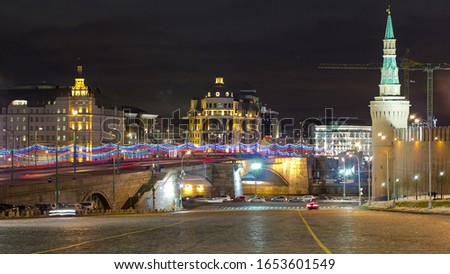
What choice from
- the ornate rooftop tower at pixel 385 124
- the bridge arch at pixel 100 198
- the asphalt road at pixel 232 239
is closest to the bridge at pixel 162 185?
the bridge arch at pixel 100 198

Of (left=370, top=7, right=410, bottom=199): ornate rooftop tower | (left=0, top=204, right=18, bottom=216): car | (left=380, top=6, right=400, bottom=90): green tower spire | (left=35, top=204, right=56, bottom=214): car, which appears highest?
(left=380, top=6, right=400, bottom=90): green tower spire

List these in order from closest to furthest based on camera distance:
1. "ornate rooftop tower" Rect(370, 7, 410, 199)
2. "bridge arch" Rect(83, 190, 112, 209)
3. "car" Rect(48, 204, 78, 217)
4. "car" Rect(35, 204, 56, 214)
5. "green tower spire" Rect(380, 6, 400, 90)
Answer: "car" Rect(48, 204, 78, 217), "car" Rect(35, 204, 56, 214), "bridge arch" Rect(83, 190, 112, 209), "ornate rooftop tower" Rect(370, 7, 410, 199), "green tower spire" Rect(380, 6, 400, 90)

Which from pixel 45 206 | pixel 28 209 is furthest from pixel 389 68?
pixel 28 209

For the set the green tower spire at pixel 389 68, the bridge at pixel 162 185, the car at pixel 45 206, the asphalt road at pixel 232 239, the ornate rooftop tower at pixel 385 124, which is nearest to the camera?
the asphalt road at pixel 232 239

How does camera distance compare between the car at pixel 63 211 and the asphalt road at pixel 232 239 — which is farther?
the car at pixel 63 211

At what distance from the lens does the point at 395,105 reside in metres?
131

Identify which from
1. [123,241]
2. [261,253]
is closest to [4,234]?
[123,241]

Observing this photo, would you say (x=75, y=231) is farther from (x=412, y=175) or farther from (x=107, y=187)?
(x=412, y=175)

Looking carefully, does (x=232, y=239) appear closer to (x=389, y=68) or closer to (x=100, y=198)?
(x=100, y=198)

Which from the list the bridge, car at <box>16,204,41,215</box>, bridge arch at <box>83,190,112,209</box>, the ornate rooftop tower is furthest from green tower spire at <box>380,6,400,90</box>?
car at <box>16,204,41,215</box>

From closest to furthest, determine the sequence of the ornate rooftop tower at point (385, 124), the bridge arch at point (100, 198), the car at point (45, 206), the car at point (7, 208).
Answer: the car at point (7, 208) < the car at point (45, 206) < the bridge arch at point (100, 198) < the ornate rooftop tower at point (385, 124)

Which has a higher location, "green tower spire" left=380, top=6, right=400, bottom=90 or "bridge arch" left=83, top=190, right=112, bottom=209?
"green tower spire" left=380, top=6, right=400, bottom=90

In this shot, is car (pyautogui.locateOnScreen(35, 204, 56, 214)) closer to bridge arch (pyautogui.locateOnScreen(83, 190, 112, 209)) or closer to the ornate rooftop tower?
bridge arch (pyautogui.locateOnScreen(83, 190, 112, 209))

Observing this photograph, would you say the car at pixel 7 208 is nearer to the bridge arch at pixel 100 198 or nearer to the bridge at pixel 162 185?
the bridge at pixel 162 185
